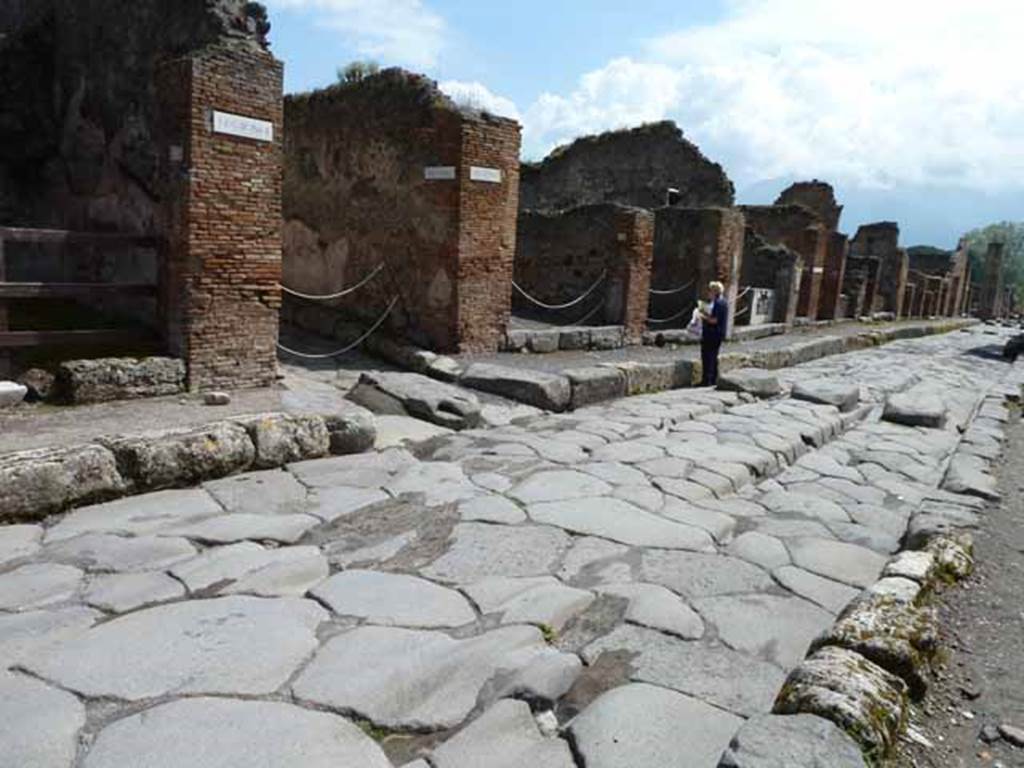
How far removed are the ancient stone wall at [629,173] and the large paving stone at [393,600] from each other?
728 inches

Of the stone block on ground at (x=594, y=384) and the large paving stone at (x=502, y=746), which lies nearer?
the large paving stone at (x=502, y=746)

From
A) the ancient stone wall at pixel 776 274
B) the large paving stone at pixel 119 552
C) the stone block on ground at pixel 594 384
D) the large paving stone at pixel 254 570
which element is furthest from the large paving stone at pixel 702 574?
the ancient stone wall at pixel 776 274

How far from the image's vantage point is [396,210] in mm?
9828

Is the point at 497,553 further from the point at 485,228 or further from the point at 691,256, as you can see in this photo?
the point at 691,256

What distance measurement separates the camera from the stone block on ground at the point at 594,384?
831 cm

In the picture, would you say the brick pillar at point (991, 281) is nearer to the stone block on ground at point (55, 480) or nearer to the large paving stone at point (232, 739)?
the stone block on ground at point (55, 480)

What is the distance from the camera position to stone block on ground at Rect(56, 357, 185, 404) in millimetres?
6051

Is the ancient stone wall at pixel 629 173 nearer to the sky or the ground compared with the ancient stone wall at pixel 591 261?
nearer to the sky

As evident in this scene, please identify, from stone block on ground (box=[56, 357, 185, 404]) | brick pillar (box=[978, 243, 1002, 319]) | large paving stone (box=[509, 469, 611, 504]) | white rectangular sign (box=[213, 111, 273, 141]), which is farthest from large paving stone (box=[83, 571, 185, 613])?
brick pillar (box=[978, 243, 1002, 319])

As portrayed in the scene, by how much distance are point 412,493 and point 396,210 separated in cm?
576

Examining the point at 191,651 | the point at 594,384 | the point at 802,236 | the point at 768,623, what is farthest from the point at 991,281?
the point at 191,651

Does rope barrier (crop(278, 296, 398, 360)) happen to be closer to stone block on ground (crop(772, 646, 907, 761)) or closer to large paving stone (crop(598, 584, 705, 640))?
large paving stone (crop(598, 584, 705, 640))

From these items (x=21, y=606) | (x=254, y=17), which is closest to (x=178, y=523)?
(x=21, y=606)

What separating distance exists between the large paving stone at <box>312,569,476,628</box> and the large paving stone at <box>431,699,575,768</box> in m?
0.70
